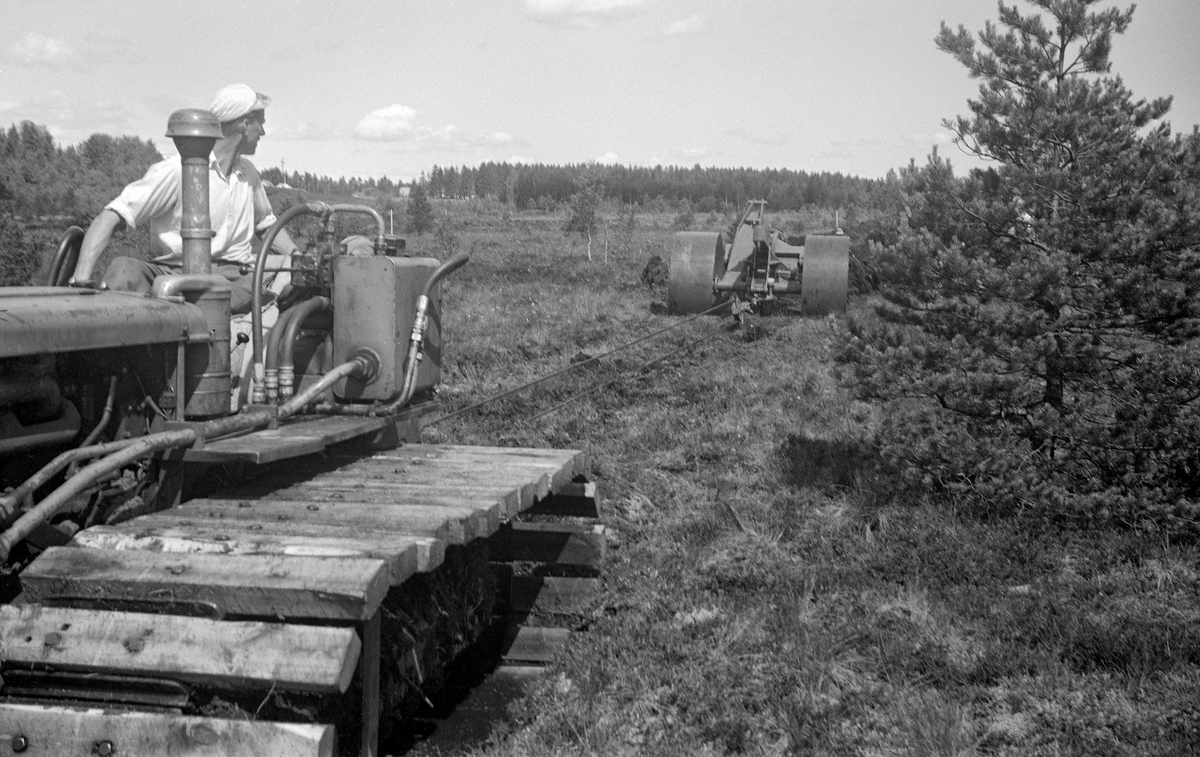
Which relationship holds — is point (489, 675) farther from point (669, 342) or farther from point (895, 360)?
point (669, 342)

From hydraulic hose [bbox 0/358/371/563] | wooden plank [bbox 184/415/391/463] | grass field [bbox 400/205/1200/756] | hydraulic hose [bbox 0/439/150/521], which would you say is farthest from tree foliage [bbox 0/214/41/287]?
hydraulic hose [bbox 0/439/150/521]

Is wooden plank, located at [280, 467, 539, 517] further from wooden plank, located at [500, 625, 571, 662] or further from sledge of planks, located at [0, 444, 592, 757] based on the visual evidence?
wooden plank, located at [500, 625, 571, 662]

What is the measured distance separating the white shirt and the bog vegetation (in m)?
2.14

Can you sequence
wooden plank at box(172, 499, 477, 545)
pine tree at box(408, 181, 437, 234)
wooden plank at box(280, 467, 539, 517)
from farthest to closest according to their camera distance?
pine tree at box(408, 181, 437, 234), wooden plank at box(280, 467, 539, 517), wooden plank at box(172, 499, 477, 545)

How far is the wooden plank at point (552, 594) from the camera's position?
4.77 meters

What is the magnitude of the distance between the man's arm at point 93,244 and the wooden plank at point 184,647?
1466 mm

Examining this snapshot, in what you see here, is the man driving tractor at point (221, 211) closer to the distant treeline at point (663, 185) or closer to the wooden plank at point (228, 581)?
the wooden plank at point (228, 581)

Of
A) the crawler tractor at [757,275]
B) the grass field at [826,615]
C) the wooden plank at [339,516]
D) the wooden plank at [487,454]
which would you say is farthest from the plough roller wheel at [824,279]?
the wooden plank at [339,516]

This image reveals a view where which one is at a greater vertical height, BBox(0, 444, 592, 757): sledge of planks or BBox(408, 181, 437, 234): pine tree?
BBox(408, 181, 437, 234): pine tree

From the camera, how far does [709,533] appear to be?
580 cm

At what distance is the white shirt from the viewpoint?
13.1 ft

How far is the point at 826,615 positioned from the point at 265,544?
A: 2.64 meters

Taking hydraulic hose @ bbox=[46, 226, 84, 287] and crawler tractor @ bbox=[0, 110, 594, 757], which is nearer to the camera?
crawler tractor @ bbox=[0, 110, 594, 757]

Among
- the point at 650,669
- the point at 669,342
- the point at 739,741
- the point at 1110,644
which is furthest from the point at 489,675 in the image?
the point at 669,342
